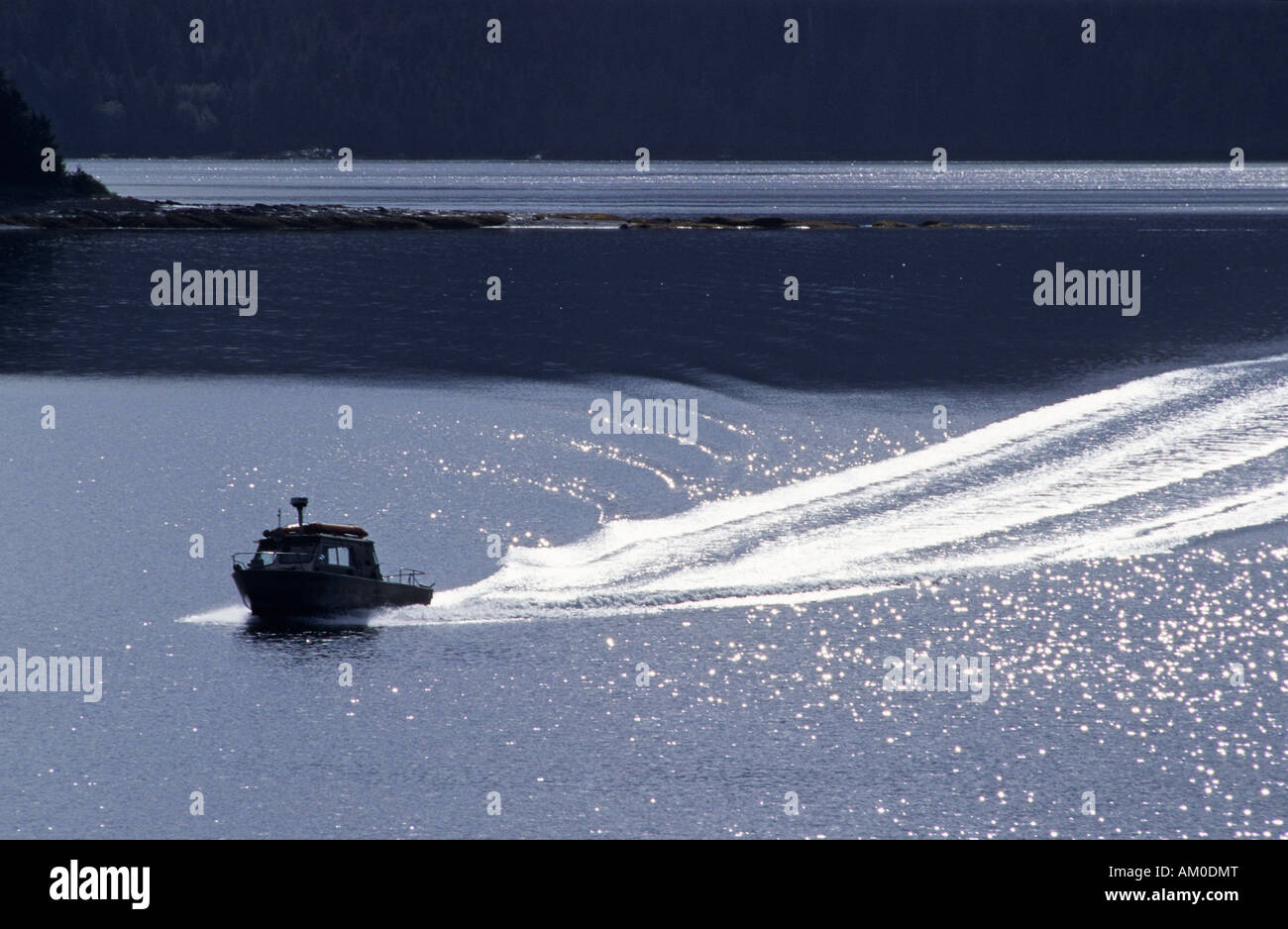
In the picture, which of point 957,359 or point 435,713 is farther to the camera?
point 957,359

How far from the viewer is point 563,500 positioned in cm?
6875

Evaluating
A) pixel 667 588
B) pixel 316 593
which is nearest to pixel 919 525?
pixel 667 588

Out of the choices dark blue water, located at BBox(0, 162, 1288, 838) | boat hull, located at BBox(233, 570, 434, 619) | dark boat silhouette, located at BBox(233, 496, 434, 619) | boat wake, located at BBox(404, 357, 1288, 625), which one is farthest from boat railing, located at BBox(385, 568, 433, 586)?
boat wake, located at BBox(404, 357, 1288, 625)

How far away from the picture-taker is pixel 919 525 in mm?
63844

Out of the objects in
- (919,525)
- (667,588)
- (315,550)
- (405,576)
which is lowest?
(667,588)

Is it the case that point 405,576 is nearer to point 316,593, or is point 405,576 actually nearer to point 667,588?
point 316,593

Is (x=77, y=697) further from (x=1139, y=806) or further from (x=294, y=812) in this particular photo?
(x=1139, y=806)

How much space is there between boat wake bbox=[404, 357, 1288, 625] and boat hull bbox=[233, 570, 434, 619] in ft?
2.33

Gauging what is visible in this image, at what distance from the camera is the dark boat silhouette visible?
55844 millimetres

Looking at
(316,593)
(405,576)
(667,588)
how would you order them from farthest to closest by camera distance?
(405,576) < (667,588) < (316,593)

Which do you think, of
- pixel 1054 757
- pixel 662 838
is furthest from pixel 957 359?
pixel 662 838

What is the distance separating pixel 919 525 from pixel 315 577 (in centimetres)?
2332
